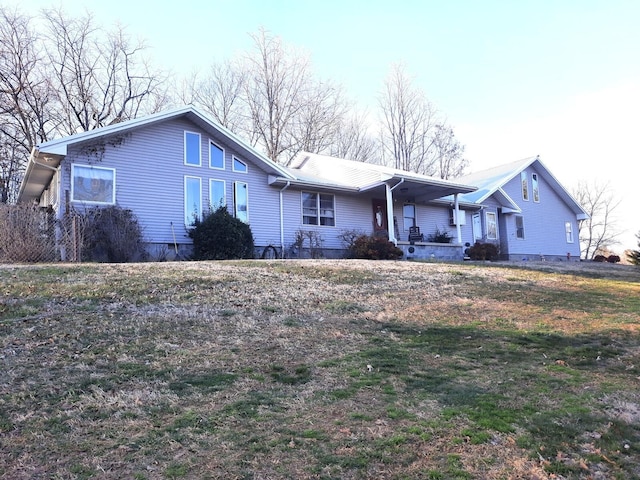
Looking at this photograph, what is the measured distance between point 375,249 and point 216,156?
613 cm

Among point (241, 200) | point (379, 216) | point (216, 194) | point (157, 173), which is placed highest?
point (157, 173)

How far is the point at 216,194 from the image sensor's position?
16.0 metres

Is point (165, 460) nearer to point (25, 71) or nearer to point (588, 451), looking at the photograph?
point (588, 451)

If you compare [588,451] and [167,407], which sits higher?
[167,407]

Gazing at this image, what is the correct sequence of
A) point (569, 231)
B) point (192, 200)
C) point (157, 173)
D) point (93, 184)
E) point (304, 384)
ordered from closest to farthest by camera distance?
point (304, 384), point (93, 184), point (157, 173), point (192, 200), point (569, 231)

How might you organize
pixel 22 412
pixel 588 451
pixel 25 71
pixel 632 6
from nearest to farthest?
pixel 588 451 → pixel 22 412 → pixel 632 6 → pixel 25 71

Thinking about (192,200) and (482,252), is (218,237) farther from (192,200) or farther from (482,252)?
(482,252)

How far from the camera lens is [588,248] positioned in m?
53.9

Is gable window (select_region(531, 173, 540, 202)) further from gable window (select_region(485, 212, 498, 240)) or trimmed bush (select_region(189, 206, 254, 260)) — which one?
trimmed bush (select_region(189, 206, 254, 260))

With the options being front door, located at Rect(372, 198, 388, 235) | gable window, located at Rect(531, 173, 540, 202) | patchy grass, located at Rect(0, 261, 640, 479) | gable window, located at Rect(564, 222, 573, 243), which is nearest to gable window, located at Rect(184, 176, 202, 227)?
patchy grass, located at Rect(0, 261, 640, 479)

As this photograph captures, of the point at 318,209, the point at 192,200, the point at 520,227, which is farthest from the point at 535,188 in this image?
the point at 192,200

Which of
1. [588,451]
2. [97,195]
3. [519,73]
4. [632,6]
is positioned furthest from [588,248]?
[588,451]

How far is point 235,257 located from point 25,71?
58.4 ft

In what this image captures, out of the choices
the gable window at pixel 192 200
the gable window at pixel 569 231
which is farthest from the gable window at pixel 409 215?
the gable window at pixel 569 231
